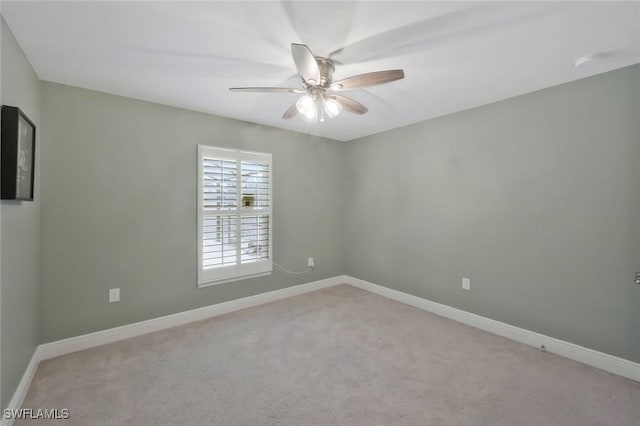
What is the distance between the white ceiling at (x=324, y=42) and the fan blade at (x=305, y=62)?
218 mm

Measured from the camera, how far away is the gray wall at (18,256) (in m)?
1.62

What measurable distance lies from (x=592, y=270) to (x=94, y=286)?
4361 mm

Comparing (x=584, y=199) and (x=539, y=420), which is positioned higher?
(x=584, y=199)

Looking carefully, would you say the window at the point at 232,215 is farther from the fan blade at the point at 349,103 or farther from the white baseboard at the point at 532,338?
the white baseboard at the point at 532,338

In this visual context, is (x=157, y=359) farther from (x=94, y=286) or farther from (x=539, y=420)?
(x=539, y=420)

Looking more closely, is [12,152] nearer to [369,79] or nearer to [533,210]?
[369,79]

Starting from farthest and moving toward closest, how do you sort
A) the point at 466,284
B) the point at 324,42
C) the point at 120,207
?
the point at 466,284 < the point at 120,207 < the point at 324,42

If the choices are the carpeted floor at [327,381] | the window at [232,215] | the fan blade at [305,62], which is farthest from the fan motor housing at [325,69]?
the carpeted floor at [327,381]

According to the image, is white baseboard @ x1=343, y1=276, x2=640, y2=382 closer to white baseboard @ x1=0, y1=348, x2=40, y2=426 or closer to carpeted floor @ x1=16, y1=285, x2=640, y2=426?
carpeted floor @ x1=16, y1=285, x2=640, y2=426

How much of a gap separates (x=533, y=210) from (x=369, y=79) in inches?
80.3

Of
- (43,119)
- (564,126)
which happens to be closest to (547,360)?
(564,126)

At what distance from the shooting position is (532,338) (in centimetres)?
260

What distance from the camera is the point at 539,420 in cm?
171

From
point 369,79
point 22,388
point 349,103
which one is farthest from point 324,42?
point 22,388
